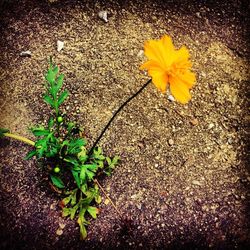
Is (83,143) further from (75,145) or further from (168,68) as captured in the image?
(168,68)

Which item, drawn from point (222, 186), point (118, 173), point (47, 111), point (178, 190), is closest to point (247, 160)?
point (222, 186)

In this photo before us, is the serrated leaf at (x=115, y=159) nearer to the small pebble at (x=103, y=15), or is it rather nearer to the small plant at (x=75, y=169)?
the small plant at (x=75, y=169)

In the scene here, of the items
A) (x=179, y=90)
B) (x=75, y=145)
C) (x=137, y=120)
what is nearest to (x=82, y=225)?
(x=75, y=145)

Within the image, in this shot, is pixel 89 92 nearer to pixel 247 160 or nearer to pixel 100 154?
pixel 100 154

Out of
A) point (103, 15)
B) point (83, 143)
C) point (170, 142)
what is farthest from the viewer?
point (103, 15)

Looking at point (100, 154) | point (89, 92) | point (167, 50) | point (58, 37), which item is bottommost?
point (100, 154)

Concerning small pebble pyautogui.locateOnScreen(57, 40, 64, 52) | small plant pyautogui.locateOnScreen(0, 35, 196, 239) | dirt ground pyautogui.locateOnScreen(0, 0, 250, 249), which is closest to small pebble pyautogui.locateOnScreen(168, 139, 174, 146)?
dirt ground pyautogui.locateOnScreen(0, 0, 250, 249)

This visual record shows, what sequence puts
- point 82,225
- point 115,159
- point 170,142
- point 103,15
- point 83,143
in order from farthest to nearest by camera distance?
point 103,15 → point 170,142 → point 115,159 → point 82,225 → point 83,143

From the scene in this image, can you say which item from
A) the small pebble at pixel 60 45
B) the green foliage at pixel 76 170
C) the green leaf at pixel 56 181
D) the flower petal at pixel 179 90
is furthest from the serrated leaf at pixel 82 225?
the small pebble at pixel 60 45
